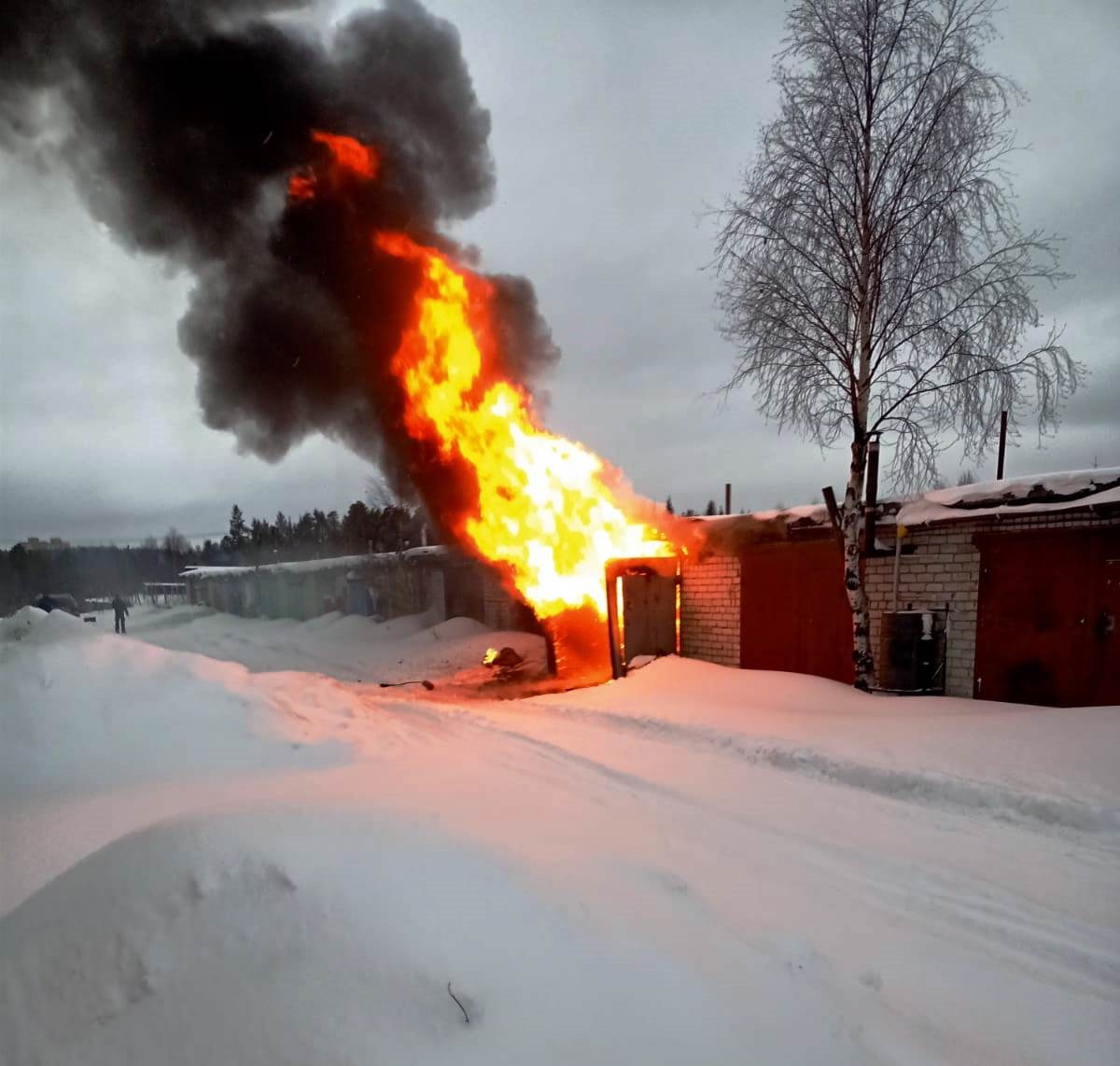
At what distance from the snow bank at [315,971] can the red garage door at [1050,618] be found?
7784 mm

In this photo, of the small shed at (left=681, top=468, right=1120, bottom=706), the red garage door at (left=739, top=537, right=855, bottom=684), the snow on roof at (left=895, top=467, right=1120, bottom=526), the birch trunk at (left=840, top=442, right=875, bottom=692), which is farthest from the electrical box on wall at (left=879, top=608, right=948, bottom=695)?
the snow on roof at (left=895, top=467, right=1120, bottom=526)

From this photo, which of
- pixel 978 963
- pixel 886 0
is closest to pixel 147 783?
pixel 978 963

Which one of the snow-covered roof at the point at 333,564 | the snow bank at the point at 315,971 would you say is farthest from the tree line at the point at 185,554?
A: the snow bank at the point at 315,971

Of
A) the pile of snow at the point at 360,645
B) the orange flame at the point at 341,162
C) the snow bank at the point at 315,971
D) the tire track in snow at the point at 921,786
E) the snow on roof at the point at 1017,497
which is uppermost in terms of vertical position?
the orange flame at the point at 341,162

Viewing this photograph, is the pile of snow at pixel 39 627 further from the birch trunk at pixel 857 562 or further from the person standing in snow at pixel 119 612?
the person standing in snow at pixel 119 612

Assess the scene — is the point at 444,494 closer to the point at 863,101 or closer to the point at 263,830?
the point at 863,101

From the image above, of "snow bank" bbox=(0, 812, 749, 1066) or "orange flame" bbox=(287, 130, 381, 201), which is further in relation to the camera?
"orange flame" bbox=(287, 130, 381, 201)

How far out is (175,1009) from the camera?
2564 mm

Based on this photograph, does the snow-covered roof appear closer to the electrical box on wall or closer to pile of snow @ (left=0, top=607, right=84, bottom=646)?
pile of snow @ (left=0, top=607, right=84, bottom=646)

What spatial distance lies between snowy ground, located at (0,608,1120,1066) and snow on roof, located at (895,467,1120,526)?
2.73 m

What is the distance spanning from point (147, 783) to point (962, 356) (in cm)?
1002

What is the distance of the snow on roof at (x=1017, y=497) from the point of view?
7707 millimetres

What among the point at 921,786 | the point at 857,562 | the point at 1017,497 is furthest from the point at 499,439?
the point at 921,786

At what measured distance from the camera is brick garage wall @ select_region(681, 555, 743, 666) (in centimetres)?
1213
